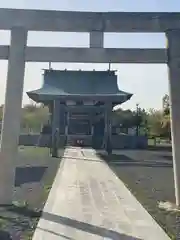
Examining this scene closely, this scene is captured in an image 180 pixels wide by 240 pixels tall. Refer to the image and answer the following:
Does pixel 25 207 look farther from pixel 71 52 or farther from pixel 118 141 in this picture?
pixel 118 141

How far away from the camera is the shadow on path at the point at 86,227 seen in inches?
204

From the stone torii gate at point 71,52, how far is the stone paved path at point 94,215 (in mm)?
1082

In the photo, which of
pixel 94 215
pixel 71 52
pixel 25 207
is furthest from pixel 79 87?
pixel 94 215

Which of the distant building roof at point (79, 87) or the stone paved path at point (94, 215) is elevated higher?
the distant building roof at point (79, 87)

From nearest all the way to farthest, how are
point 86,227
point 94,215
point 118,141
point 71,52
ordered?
point 86,227 → point 94,215 → point 71,52 → point 118,141

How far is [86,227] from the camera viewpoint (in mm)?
5652

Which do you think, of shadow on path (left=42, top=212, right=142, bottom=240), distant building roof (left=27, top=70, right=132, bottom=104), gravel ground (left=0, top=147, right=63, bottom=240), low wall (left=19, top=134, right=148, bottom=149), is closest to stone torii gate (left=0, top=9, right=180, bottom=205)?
gravel ground (left=0, top=147, right=63, bottom=240)

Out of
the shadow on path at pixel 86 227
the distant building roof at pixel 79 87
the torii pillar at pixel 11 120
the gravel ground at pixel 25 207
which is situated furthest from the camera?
the distant building roof at pixel 79 87

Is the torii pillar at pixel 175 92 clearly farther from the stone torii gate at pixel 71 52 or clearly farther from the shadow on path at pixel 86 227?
the shadow on path at pixel 86 227

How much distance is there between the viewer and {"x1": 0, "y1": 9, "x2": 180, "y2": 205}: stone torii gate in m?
7.02

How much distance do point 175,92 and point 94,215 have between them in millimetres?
2770

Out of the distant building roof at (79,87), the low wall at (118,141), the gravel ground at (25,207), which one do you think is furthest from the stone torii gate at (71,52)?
the low wall at (118,141)

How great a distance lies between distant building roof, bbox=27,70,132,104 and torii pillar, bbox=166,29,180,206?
19.2 m

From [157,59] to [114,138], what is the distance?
80.0 feet
